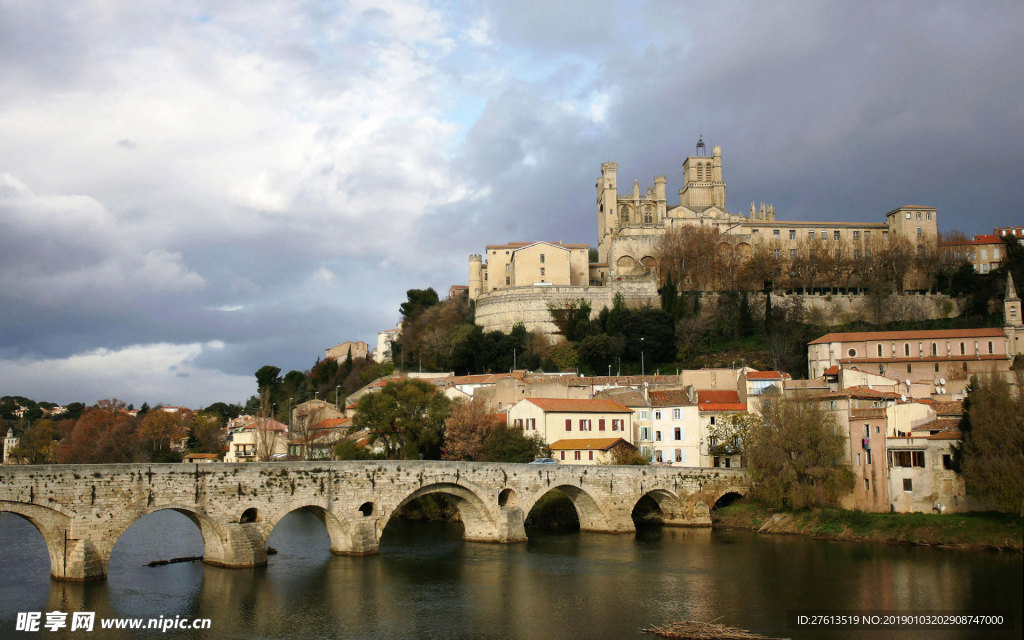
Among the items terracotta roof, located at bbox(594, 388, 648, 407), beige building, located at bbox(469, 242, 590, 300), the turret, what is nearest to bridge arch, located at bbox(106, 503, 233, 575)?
terracotta roof, located at bbox(594, 388, 648, 407)

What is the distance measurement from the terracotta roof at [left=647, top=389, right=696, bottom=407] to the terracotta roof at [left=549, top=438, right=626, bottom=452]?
4137mm

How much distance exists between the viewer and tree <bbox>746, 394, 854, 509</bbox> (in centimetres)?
4006

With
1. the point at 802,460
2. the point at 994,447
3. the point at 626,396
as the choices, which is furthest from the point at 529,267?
the point at 994,447

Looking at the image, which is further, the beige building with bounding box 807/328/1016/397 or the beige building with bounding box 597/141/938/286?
the beige building with bounding box 597/141/938/286

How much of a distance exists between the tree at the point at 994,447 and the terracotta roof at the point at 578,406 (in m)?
19.6

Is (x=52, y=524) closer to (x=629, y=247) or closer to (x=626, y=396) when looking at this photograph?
(x=626, y=396)

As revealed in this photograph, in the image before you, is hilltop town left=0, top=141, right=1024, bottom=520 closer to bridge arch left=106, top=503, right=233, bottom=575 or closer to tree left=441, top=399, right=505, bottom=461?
tree left=441, top=399, right=505, bottom=461

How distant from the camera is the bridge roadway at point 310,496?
90.4 feet

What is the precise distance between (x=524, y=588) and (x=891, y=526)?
1788cm

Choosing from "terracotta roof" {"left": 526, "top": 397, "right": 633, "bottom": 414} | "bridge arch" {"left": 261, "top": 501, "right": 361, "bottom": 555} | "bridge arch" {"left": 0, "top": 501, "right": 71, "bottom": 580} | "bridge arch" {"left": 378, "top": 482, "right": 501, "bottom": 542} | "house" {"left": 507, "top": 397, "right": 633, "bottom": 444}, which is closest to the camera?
"bridge arch" {"left": 0, "top": 501, "right": 71, "bottom": 580}

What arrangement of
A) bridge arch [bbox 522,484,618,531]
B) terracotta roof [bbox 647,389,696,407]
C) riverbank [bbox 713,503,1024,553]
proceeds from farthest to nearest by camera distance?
terracotta roof [bbox 647,389,696,407]
bridge arch [bbox 522,484,618,531]
riverbank [bbox 713,503,1024,553]

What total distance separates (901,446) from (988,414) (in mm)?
4807

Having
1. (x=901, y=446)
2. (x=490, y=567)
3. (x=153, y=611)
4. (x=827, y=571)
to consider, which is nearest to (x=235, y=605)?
(x=153, y=611)

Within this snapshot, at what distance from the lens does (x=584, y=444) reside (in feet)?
158
